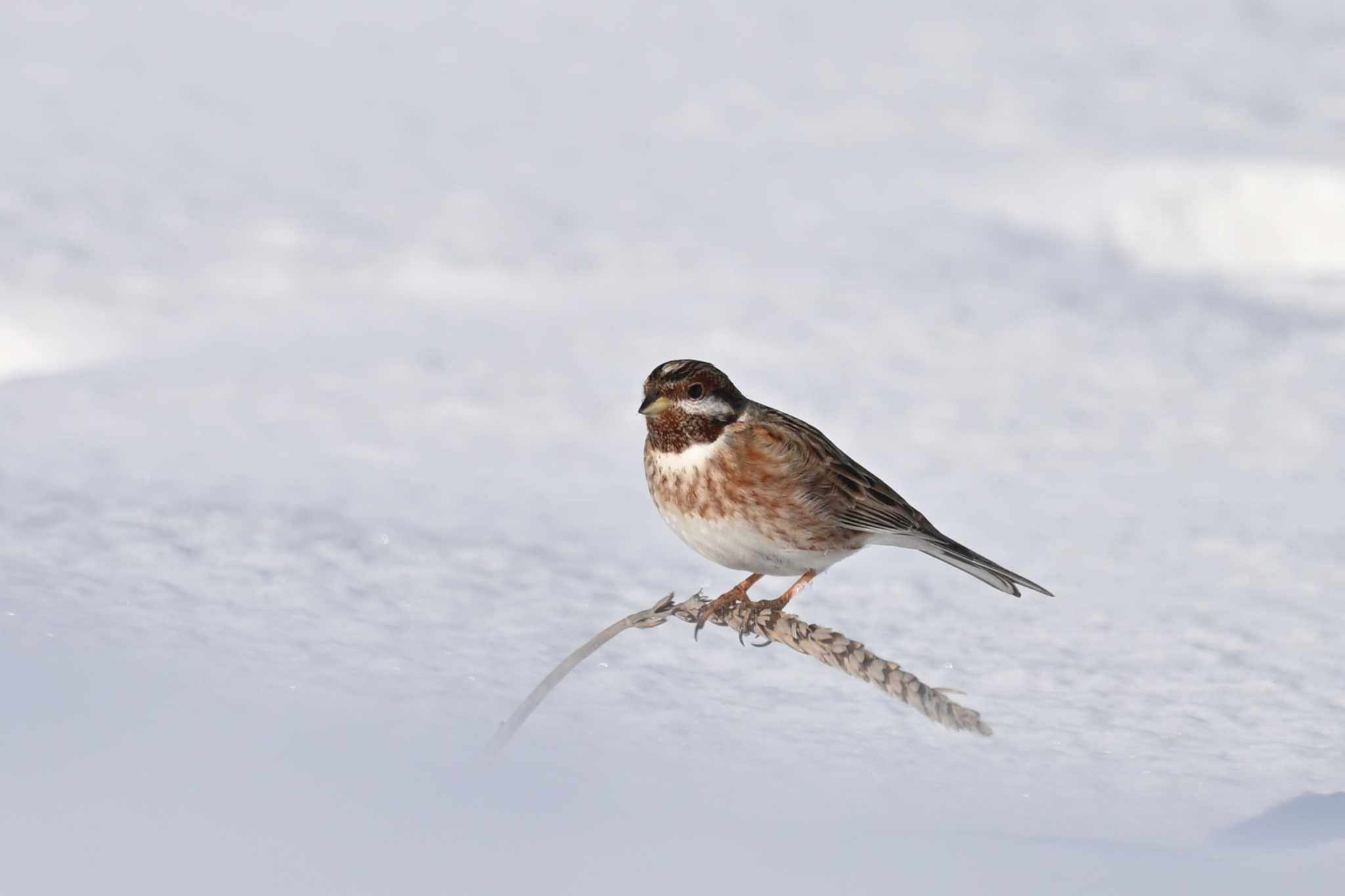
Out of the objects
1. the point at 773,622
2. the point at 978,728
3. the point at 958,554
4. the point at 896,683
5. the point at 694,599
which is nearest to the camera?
the point at 978,728

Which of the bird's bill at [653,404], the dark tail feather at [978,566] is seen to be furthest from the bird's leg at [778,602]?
the bird's bill at [653,404]

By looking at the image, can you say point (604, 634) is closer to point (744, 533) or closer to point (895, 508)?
point (744, 533)

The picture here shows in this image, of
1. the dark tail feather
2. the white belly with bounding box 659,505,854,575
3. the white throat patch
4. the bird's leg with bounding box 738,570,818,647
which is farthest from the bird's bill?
the dark tail feather

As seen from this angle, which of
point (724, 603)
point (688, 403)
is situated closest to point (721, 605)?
point (724, 603)

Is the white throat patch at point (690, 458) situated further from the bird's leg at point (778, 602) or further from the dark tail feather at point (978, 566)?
the dark tail feather at point (978, 566)

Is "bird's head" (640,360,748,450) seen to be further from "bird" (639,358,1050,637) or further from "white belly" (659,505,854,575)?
"white belly" (659,505,854,575)

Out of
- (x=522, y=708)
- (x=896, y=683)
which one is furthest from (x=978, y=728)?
(x=522, y=708)

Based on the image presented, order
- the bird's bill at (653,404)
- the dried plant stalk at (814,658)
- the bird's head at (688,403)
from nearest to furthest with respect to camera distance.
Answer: the dried plant stalk at (814,658) < the bird's bill at (653,404) < the bird's head at (688,403)
